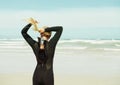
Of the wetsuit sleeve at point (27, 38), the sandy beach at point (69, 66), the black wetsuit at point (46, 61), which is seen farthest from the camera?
the sandy beach at point (69, 66)

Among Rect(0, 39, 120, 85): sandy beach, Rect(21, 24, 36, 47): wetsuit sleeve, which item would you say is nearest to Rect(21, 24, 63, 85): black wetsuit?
Rect(21, 24, 36, 47): wetsuit sleeve

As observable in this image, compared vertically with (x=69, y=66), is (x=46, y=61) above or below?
above

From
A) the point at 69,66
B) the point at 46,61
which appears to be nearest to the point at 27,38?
the point at 46,61

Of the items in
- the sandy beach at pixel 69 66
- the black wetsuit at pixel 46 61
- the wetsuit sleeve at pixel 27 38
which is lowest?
the sandy beach at pixel 69 66

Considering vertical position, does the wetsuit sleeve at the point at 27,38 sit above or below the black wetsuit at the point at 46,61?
above

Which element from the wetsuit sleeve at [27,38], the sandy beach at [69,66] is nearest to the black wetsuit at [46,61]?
the wetsuit sleeve at [27,38]

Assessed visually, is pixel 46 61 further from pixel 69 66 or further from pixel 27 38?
pixel 69 66

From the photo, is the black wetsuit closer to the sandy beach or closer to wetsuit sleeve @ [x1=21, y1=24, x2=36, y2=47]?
wetsuit sleeve @ [x1=21, y1=24, x2=36, y2=47]

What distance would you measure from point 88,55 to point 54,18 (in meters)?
1.12

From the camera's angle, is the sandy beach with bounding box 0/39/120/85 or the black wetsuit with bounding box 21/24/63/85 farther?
the sandy beach with bounding box 0/39/120/85

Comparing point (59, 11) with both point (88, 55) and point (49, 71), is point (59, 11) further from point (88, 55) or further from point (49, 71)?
point (49, 71)

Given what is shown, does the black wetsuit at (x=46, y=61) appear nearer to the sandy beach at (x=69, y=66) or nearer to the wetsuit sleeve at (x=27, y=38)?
the wetsuit sleeve at (x=27, y=38)

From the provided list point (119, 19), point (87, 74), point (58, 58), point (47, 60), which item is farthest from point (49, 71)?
point (119, 19)

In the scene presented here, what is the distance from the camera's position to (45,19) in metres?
9.71
